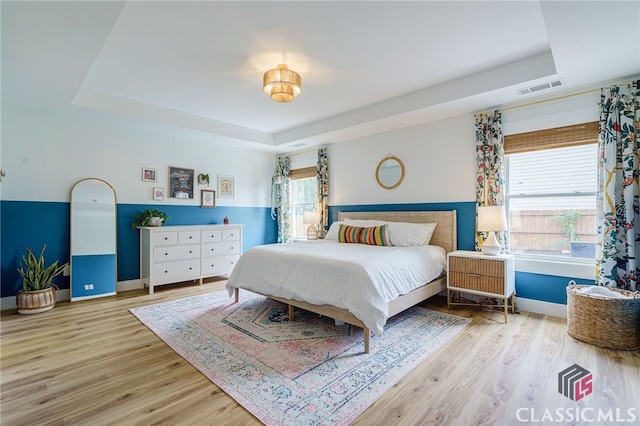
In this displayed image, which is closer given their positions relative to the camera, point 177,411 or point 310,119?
point 177,411

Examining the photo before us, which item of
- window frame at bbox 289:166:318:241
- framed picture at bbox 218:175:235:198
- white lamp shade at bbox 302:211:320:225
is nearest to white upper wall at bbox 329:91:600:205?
white lamp shade at bbox 302:211:320:225

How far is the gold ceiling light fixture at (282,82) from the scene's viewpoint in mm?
2854

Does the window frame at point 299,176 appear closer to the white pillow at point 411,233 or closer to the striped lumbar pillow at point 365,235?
the striped lumbar pillow at point 365,235

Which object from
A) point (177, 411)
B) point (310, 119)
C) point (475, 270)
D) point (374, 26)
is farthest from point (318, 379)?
point (310, 119)

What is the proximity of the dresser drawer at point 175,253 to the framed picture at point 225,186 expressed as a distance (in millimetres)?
1247

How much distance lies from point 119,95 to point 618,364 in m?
5.72

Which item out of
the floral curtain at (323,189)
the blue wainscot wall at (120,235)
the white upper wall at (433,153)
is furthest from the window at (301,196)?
the blue wainscot wall at (120,235)

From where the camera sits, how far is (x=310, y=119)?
4.86 meters

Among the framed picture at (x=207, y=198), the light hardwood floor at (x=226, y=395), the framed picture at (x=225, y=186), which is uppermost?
the framed picture at (x=225, y=186)

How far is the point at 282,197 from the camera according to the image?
639 cm

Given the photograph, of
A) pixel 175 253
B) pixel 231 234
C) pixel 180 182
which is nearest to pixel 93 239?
pixel 175 253

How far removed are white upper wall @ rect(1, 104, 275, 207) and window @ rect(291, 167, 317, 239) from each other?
4.31 feet

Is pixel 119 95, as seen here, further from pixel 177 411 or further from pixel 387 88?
pixel 177 411

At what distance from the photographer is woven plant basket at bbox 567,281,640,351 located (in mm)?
2469
